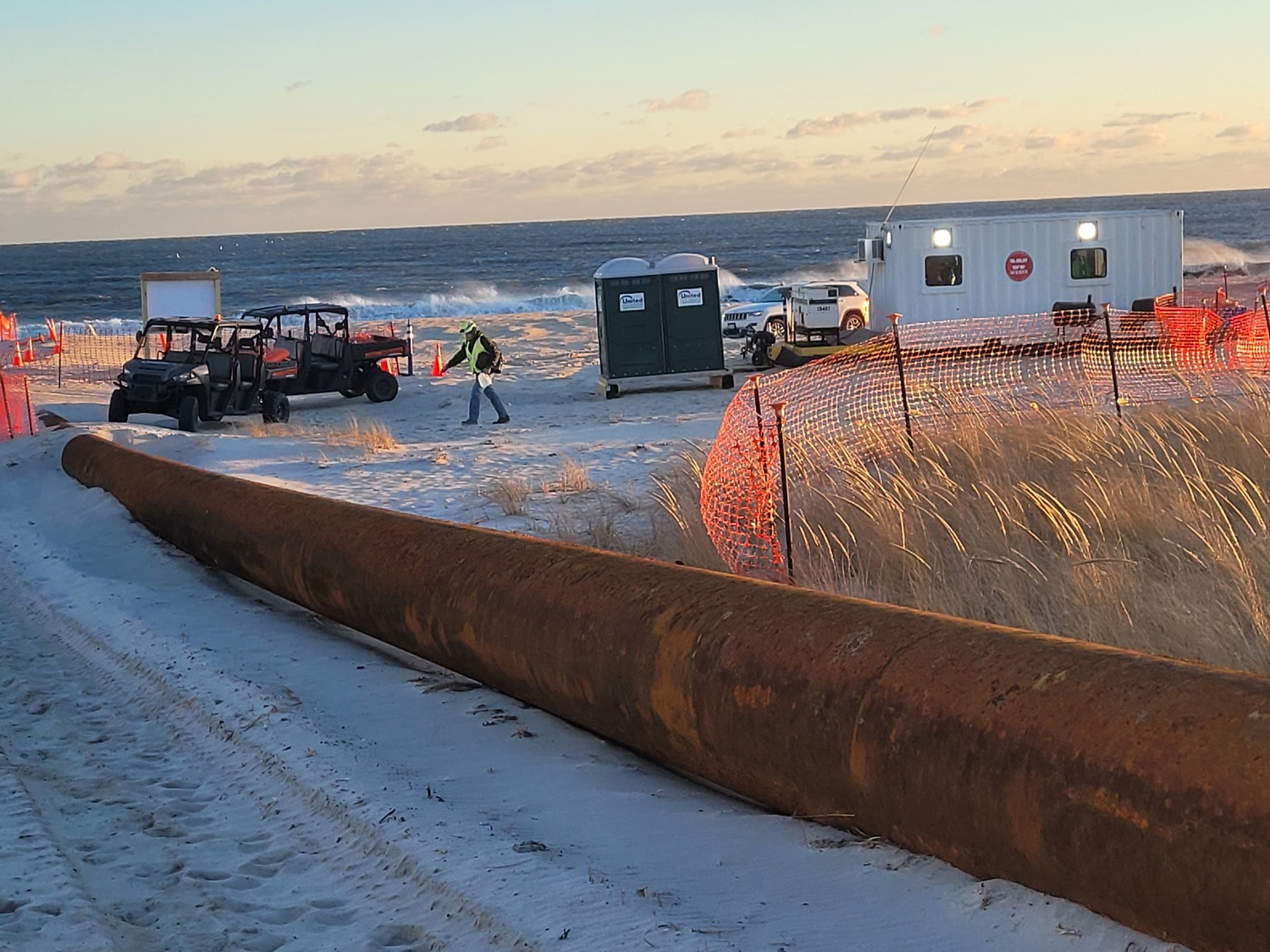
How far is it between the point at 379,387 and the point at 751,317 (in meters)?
9.37

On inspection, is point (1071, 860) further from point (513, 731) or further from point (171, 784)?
point (171, 784)

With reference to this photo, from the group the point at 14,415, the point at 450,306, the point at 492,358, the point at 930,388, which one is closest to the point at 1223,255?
the point at 450,306

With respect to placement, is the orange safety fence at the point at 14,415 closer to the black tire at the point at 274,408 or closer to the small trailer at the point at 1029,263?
the black tire at the point at 274,408

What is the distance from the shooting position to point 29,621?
6875mm

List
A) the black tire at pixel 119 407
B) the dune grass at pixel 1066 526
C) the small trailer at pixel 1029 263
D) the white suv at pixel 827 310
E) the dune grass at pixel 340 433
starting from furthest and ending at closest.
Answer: the white suv at pixel 827 310 → the small trailer at pixel 1029 263 → the black tire at pixel 119 407 → the dune grass at pixel 340 433 → the dune grass at pixel 1066 526

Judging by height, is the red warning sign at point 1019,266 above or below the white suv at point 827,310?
above

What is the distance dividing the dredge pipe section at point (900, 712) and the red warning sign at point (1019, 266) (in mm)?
18013

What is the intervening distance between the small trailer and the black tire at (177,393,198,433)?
36.6ft

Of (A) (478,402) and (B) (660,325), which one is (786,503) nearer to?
(A) (478,402)

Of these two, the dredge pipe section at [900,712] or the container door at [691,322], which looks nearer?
the dredge pipe section at [900,712]

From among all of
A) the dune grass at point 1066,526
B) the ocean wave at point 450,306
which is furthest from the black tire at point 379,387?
the ocean wave at point 450,306

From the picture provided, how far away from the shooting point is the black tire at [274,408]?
18.2 m

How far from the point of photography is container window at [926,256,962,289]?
22.1 meters

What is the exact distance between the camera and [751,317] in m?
28.3
